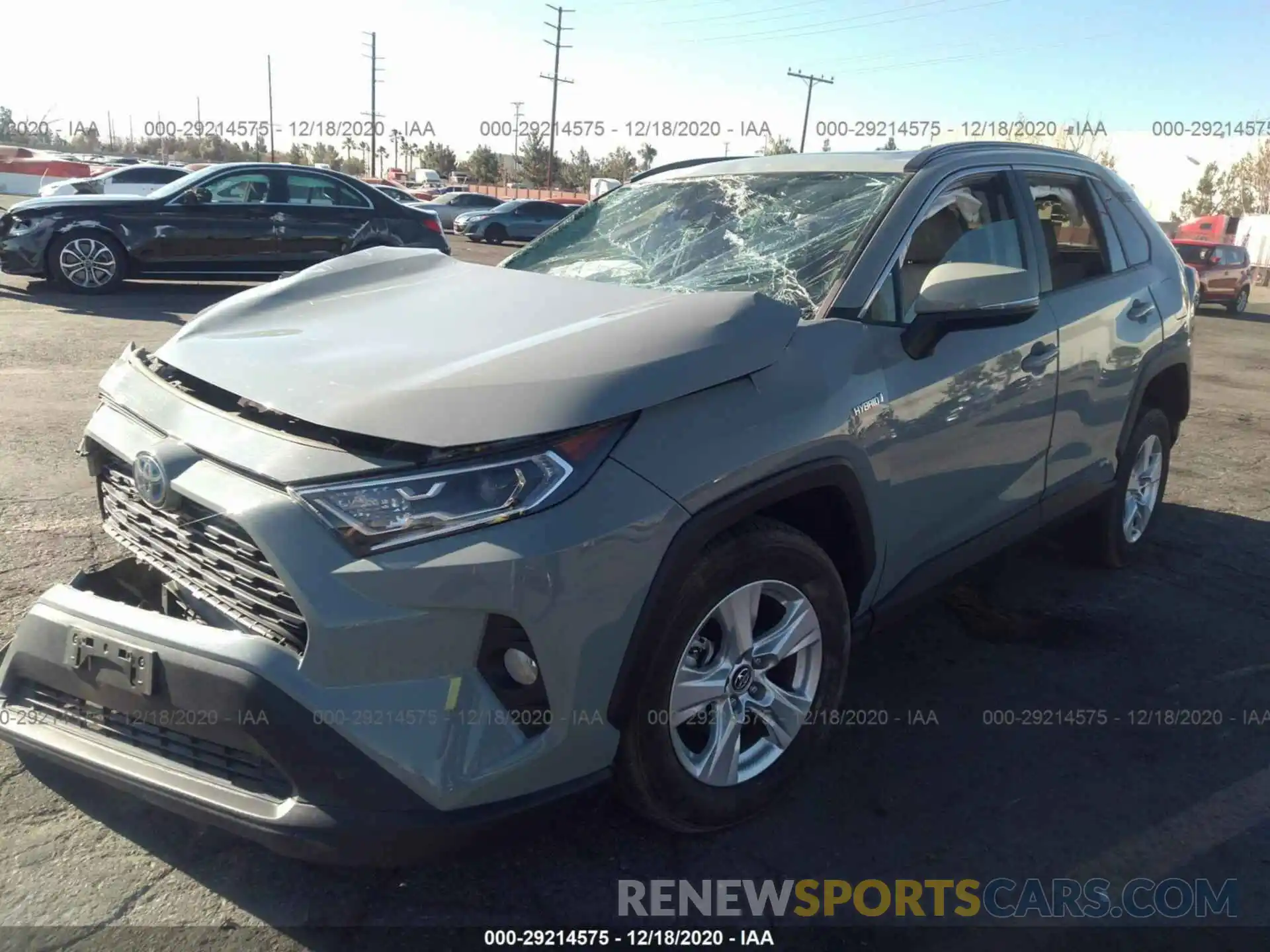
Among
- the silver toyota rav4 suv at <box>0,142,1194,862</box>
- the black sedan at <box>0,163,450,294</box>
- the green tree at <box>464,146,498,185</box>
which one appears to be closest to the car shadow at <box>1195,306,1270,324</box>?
the black sedan at <box>0,163,450,294</box>

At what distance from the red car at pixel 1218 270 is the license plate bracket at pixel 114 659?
22135mm

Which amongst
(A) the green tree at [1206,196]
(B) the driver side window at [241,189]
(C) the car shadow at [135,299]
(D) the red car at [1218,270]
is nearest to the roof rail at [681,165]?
(C) the car shadow at [135,299]

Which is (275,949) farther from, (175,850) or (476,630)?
(476,630)

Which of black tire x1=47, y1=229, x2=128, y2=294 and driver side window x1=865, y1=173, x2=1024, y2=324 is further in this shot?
black tire x1=47, y1=229, x2=128, y2=294

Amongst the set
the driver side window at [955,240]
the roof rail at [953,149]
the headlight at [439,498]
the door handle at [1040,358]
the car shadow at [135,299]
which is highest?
the roof rail at [953,149]

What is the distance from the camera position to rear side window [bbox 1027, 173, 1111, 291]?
Result: 3.90 metres

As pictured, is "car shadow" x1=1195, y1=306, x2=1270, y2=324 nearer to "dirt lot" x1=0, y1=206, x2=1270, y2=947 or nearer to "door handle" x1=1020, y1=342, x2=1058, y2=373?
"dirt lot" x1=0, y1=206, x2=1270, y2=947

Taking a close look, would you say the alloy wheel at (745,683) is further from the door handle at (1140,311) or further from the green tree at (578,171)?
the green tree at (578,171)

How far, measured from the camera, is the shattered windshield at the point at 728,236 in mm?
3188

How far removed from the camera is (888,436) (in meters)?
2.92

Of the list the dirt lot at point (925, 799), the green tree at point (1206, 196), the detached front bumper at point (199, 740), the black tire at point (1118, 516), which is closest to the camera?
the detached front bumper at point (199, 740)

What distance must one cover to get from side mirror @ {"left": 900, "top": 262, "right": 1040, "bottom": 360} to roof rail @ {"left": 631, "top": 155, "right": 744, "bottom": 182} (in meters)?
1.32

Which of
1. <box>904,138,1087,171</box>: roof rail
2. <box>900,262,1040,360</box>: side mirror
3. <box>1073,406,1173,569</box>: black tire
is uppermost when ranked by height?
<box>904,138,1087,171</box>: roof rail

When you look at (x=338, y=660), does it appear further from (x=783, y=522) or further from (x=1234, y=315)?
(x=1234, y=315)
